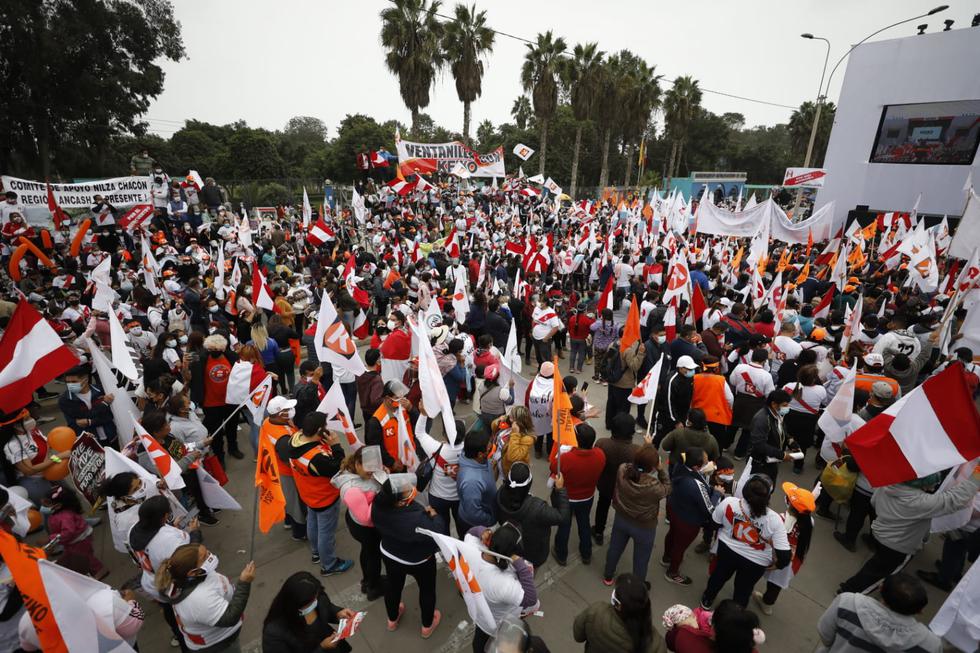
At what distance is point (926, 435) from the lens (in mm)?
3580

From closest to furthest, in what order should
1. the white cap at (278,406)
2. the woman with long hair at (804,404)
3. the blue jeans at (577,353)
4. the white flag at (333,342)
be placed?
1. the white cap at (278,406)
2. the woman with long hair at (804,404)
3. the white flag at (333,342)
4. the blue jeans at (577,353)

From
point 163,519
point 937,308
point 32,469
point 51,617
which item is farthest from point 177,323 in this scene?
point 937,308

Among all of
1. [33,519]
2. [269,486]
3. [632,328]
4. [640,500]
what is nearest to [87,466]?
[33,519]

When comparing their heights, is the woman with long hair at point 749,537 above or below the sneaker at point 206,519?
above

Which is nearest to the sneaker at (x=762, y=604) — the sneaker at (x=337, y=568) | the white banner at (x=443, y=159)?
the sneaker at (x=337, y=568)

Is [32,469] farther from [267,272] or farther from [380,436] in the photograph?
[267,272]

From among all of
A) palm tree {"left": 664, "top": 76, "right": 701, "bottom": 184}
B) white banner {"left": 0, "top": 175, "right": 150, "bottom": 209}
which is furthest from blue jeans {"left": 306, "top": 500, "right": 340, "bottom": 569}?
palm tree {"left": 664, "top": 76, "right": 701, "bottom": 184}

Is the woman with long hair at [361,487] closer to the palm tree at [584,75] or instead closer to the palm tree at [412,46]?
the palm tree at [412,46]

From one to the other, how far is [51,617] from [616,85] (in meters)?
45.0

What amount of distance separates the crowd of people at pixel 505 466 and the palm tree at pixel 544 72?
32.1 meters

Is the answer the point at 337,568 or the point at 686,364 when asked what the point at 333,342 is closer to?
the point at 337,568

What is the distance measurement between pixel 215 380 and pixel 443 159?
85.0 ft

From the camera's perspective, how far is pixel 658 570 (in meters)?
4.79

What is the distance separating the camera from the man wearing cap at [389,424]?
4480 mm
